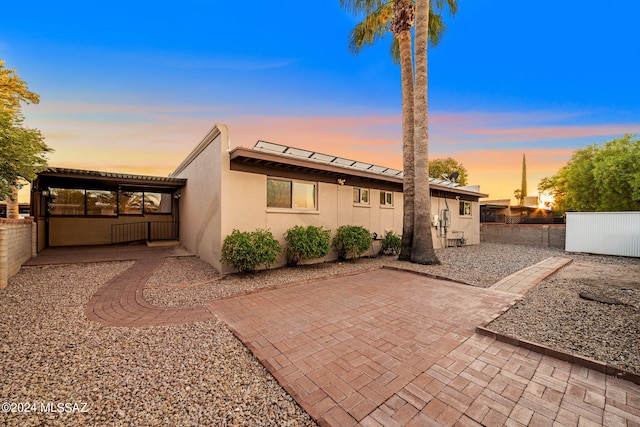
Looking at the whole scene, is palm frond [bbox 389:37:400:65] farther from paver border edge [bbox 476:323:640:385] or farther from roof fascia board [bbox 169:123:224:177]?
paver border edge [bbox 476:323:640:385]

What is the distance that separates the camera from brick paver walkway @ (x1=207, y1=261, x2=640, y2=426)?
2.02 metres

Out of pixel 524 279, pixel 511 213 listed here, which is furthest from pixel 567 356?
pixel 511 213

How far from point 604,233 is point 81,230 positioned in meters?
25.5

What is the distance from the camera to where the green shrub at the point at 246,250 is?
245 inches

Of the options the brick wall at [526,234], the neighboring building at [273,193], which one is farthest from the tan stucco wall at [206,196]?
the brick wall at [526,234]

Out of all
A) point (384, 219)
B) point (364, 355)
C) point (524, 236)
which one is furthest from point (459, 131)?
point (364, 355)

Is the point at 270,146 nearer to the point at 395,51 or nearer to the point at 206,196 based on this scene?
the point at 206,196

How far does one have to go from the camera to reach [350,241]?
8.42m

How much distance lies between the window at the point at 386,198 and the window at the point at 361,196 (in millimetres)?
1044

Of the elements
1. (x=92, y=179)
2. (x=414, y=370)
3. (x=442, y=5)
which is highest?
(x=442, y=5)

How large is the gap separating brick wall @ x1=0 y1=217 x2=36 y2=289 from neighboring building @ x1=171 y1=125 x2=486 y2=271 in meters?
4.13

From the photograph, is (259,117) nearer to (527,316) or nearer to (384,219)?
(384,219)

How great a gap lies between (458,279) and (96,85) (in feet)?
46.9

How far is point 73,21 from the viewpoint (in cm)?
779
